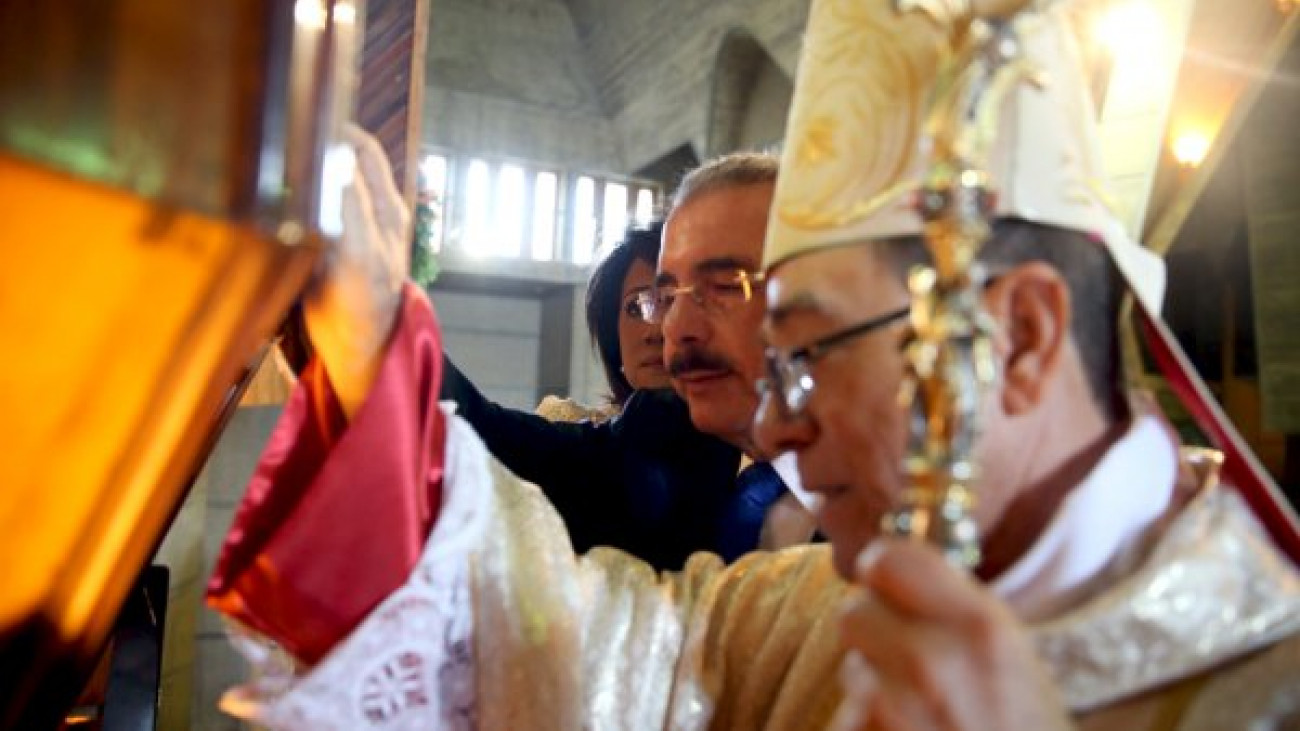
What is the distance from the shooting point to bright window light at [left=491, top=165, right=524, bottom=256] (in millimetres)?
11273

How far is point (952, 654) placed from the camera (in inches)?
30.0

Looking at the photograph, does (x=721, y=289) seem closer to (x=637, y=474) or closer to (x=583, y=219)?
(x=637, y=474)

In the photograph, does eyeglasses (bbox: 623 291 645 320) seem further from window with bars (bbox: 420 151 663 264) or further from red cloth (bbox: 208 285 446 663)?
window with bars (bbox: 420 151 663 264)

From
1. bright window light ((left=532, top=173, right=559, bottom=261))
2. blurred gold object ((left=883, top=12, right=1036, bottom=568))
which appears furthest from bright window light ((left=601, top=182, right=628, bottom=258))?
blurred gold object ((left=883, top=12, right=1036, bottom=568))

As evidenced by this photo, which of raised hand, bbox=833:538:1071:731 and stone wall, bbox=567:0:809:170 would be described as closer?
raised hand, bbox=833:538:1071:731

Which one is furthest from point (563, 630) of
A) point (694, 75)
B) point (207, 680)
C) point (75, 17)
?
point (694, 75)

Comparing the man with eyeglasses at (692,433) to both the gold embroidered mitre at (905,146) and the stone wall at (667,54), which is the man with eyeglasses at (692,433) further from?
the stone wall at (667,54)

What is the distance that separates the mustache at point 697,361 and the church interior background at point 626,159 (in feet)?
2.23

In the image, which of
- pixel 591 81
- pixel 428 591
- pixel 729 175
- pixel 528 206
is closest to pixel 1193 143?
pixel 729 175

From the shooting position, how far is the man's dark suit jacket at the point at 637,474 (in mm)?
2074

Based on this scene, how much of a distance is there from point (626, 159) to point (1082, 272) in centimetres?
1141

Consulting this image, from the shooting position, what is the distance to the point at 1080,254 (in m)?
1.20

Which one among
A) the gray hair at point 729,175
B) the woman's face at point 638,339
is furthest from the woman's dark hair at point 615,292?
the gray hair at point 729,175

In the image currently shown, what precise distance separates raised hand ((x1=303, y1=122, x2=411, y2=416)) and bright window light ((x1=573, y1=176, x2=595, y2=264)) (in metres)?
9.78
